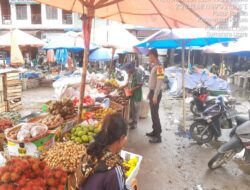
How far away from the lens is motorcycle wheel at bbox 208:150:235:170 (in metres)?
4.52

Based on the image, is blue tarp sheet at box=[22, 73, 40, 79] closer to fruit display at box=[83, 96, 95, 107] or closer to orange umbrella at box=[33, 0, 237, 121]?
orange umbrella at box=[33, 0, 237, 121]

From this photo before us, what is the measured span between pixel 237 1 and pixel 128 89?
12.8 feet

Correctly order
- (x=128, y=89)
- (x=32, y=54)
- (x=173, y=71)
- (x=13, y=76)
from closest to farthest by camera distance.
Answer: (x=128, y=89), (x=13, y=76), (x=173, y=71), (x=32, y=54)

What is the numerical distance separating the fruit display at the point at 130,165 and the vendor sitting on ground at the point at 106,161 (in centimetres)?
99

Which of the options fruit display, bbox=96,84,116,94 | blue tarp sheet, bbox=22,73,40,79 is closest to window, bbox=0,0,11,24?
blue tarp sheet, bbox=22,73,40,79

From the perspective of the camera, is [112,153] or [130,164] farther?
[130,164]

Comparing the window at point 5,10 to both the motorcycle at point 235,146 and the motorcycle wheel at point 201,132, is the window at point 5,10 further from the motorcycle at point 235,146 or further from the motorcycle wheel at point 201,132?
the motorcycle at point 235,146

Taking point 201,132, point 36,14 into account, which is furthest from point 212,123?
point 36,14

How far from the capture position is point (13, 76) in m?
7.86

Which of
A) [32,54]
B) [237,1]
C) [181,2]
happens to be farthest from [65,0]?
[32,54]

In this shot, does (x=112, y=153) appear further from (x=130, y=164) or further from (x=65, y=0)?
(x=65, y=0)

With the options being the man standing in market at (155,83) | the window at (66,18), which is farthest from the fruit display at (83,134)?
the window at (66,18)

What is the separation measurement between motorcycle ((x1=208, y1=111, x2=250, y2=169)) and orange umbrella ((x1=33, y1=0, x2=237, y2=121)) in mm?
1854

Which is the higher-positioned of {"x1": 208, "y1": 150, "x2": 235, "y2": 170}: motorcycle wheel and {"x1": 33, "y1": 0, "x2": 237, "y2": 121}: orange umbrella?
{"x1": 33, "y1": 0, "x2": 237, "y2": 121}: orange umbrella
